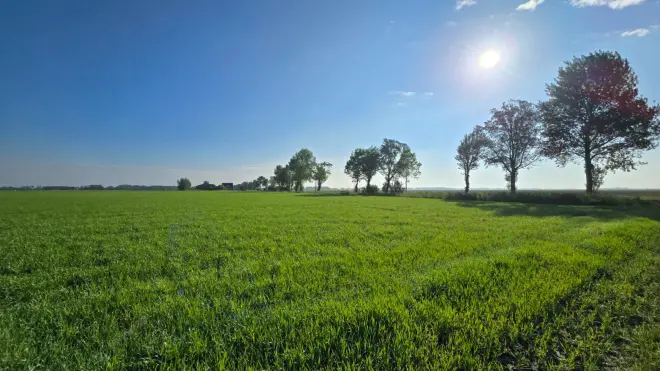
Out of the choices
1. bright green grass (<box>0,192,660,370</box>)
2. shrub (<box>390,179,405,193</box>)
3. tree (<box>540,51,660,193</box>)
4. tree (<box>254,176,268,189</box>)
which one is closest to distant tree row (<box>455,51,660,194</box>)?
tree (<box>540,51,660,193</box>)

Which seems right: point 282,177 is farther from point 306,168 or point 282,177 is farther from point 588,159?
point 588,159

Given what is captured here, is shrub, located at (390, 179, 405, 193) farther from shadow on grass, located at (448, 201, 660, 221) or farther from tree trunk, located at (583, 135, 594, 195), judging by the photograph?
shadow on grass, located at (448, 201, 660, 221)

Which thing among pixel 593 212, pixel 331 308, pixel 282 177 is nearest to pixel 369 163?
pixel 282 177

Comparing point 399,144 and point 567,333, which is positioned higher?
point 399,144

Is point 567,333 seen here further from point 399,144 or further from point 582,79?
point 399,144

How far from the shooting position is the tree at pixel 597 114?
27188 mm

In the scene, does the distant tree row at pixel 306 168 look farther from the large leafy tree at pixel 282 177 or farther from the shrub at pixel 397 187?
the shrub at pixel 397 187

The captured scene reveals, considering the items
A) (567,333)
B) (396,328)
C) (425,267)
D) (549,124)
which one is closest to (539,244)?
(425,267)

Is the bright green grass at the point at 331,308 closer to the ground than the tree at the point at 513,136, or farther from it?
closer to the ground

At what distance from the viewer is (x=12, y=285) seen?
4855 mm

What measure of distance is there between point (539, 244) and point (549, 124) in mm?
33370

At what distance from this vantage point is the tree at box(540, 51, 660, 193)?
27188 mm

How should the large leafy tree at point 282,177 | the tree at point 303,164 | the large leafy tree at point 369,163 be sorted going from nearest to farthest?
the large leafy tree at point 369,163 < the tree at point 303,164 < the large leafy tree at point 282,177

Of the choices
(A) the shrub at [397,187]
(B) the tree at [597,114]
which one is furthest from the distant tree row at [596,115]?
(A) the shrub at [397,187]
